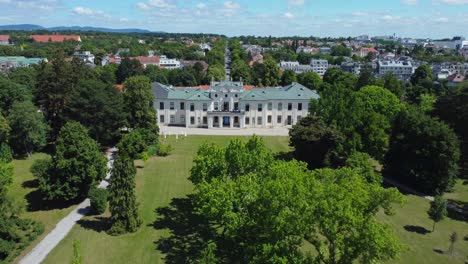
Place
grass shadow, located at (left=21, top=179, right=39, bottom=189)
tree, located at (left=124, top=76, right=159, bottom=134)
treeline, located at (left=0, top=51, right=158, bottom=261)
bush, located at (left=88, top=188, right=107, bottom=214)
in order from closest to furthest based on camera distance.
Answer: bush, located at (left=88, top=188, right=107, bottom=214) → treeline, located at (left=0, top=51, right=158, bottom=261) → grass shadow, located at (left=21, top=179, right=39, bottom=189) → tree, located at (left=124, top=76, right=159, bottom=134)

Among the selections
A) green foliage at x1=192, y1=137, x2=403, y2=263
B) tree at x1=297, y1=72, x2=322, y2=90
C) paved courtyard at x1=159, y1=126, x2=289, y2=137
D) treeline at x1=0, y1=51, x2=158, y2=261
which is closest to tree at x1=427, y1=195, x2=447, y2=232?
green foliage at x1=192, y1=137, x2=403, y2=263

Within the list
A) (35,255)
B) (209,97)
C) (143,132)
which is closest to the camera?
(35,255)

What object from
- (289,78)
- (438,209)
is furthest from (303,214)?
(289,78)

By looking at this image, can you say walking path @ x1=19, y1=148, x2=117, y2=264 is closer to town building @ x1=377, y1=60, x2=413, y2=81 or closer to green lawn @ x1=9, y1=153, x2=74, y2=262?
green lawn @ x1=9, y1=153, x2=74, y2=262

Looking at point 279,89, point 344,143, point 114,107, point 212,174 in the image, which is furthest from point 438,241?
point 279,89

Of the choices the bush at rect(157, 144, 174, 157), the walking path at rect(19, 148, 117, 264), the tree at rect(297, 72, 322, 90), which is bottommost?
the walking path at rect(19, 148, 117, 264)

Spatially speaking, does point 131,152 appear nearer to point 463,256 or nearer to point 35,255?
point 35,255

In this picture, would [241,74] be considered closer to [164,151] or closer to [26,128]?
[164,151]
